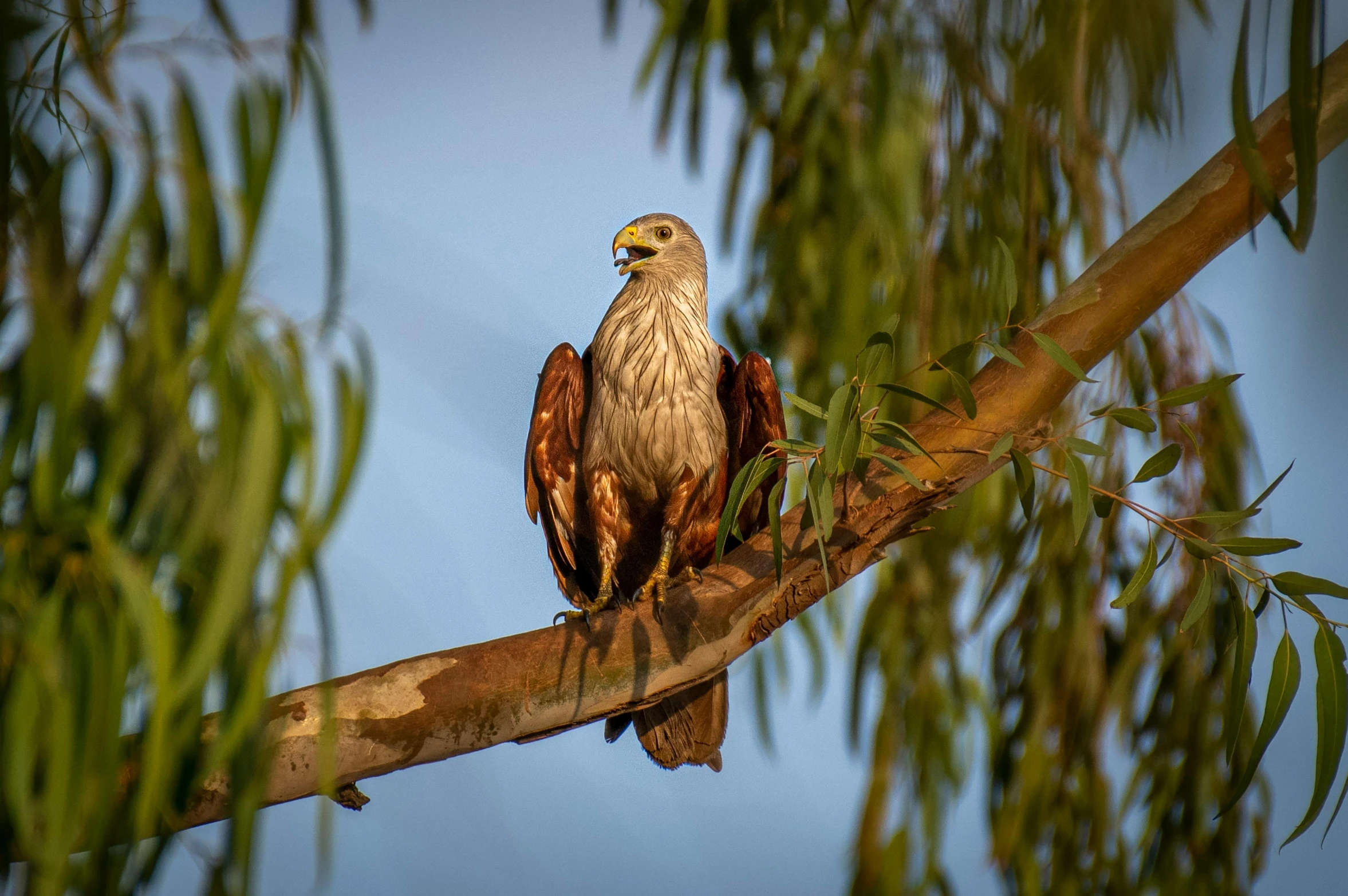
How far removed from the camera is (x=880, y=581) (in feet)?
8.96

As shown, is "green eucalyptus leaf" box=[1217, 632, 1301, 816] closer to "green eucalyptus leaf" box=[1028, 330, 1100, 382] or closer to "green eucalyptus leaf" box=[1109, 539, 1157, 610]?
"green eucalyptus leaf" box=[1109, 539, 1157, 610]

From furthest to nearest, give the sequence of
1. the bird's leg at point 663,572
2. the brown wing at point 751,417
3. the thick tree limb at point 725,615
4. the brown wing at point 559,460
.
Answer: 1. the brown wing at point 559,460
2. the brown wing at point 751,417
3. the bird's leg at point 663,572
4. the thick tree limb at point 725,615

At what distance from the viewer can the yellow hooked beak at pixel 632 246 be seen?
2.96 metres

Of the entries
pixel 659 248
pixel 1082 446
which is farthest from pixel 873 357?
pixel 659 248

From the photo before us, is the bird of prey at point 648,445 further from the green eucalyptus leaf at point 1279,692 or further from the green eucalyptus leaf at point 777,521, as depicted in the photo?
the green eucalyptus leaf at point 1279,692

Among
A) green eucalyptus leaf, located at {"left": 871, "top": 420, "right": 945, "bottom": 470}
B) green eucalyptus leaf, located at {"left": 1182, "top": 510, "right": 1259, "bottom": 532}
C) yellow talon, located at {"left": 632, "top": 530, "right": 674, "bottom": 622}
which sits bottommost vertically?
green eucalyptus leaf, located at {"left": 1182, "top": 510, "right": 1259, "bottom": 532}

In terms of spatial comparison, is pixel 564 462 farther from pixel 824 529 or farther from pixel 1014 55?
pixel 1014 55

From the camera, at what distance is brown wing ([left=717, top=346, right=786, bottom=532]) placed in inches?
99.3

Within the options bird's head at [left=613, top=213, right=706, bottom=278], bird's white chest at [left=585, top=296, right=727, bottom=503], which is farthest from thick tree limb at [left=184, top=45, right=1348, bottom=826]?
bird's head at [left=613, top=213, right=706, bottom=278]

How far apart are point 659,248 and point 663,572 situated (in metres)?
0.98

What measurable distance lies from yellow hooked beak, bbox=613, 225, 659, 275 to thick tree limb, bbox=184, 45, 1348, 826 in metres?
1.25

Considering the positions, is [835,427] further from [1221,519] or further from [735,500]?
[1221,519]

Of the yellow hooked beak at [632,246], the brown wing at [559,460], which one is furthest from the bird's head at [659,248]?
the brown wing at [559,460]

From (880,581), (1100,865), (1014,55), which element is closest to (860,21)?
(1014,55)
